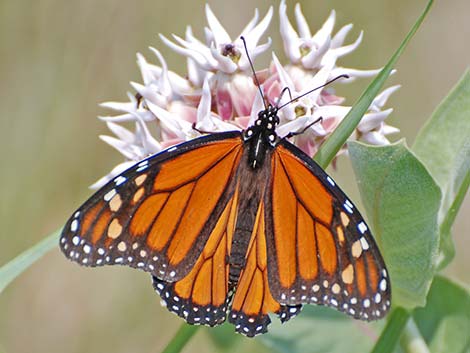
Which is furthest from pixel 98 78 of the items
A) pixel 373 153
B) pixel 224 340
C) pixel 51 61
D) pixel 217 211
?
pixel 373 153

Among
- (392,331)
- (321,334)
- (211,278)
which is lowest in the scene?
(321,334)

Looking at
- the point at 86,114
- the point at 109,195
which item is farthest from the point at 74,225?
the point at 86,114

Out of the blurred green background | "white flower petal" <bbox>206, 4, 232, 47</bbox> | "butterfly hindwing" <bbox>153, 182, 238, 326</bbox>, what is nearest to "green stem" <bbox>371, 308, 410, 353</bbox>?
"butterfly hindwing" <bbox>153, 182, 238, 326</bbox>

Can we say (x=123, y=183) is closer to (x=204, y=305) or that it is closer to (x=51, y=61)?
(x=204, y=305)

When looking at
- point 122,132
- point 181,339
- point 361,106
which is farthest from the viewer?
point 122,132

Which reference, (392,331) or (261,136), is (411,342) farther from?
(261,136)

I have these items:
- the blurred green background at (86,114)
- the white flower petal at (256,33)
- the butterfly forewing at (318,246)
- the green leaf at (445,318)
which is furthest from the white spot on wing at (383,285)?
the blurred green background at (86,114)

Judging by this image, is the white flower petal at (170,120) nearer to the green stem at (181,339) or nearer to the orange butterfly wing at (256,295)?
the orange butterfly wing at (256,295)

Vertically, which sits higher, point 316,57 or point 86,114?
point 316,57
